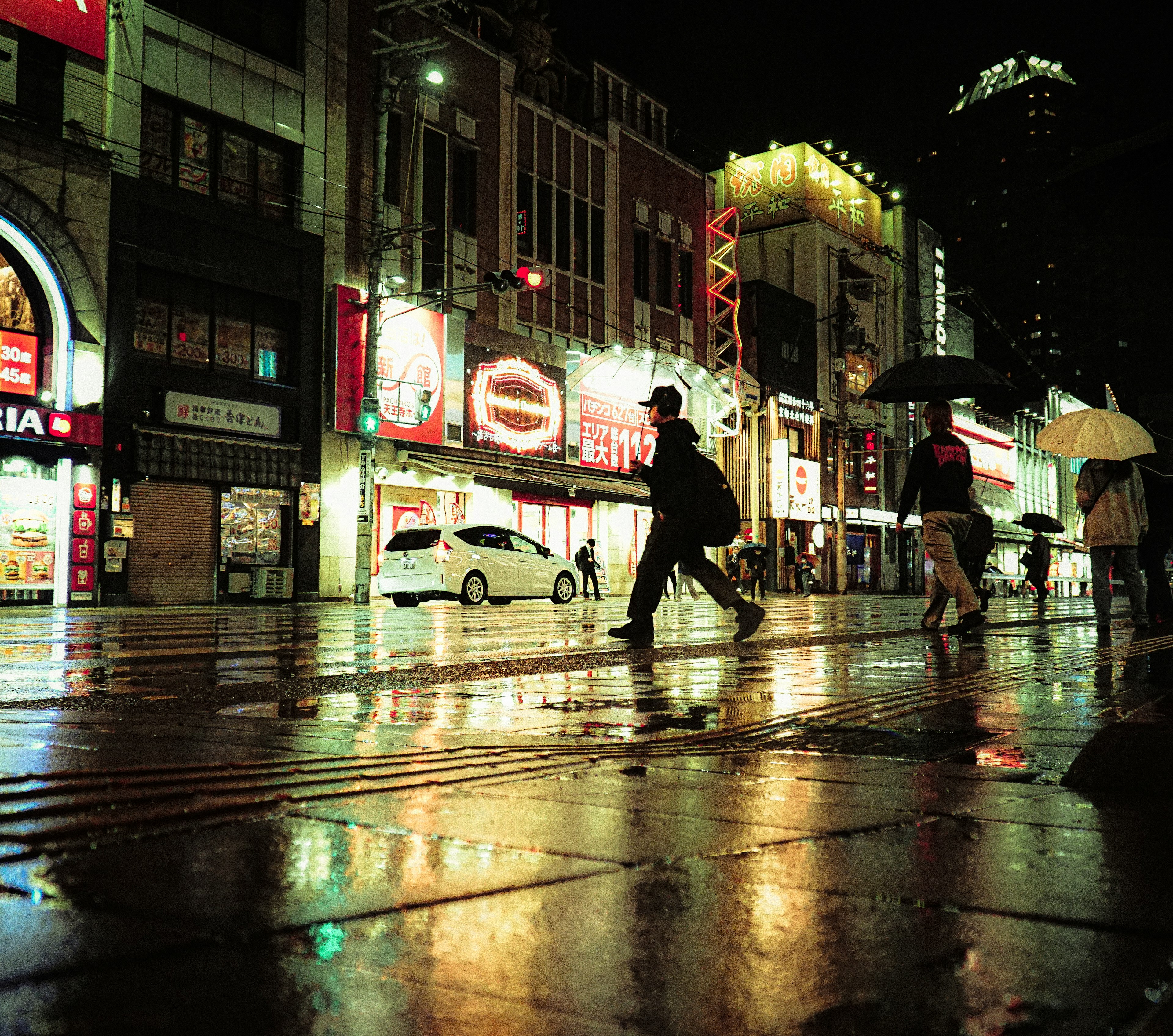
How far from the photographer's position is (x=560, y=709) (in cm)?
454

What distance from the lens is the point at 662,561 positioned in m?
8.28

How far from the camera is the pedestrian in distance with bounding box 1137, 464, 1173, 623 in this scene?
453 inches

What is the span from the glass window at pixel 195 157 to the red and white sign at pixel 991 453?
42725 mm

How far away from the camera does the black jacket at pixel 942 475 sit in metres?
9.94

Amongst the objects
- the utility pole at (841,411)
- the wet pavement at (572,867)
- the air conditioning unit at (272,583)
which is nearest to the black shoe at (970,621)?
the wet pavement at (572,867)

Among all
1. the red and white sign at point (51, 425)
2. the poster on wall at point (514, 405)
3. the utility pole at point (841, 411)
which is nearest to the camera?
the red and white sign at point (51, 425)

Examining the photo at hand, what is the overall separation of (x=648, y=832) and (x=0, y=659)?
602 cm

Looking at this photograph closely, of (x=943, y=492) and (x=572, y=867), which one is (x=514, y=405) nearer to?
(x=943, y=492)

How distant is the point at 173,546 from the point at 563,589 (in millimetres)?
8059

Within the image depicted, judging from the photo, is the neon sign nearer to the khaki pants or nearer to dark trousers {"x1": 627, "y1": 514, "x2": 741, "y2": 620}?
the khaki pants

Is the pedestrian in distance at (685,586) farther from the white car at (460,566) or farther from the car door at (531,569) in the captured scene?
the white car at (460,566)

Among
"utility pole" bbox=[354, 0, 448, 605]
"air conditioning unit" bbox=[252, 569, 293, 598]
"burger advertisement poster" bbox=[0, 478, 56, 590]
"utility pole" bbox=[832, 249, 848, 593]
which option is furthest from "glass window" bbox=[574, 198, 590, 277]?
"utility pole" bbox=[832, 249, 848, 593]

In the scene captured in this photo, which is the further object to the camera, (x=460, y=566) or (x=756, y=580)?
(x=756, y=580)

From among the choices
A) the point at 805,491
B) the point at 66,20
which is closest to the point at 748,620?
the point at 66,20
